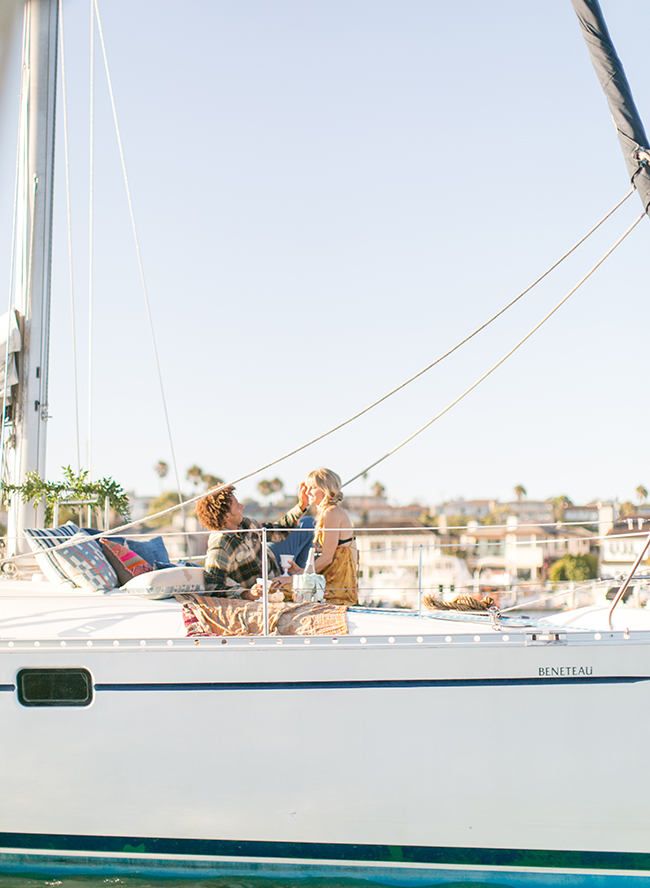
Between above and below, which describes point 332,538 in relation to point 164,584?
above

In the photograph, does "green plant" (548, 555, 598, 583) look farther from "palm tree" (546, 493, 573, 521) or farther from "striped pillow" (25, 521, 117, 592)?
"striped pillow" (25, 521, 117, 592)

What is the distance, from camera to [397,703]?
394 cm

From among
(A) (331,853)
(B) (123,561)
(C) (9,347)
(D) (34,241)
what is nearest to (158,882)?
(A) (331,853)

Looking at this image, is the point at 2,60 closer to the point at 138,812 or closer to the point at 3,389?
the point at 3,389

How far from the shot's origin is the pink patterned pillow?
5.18 m

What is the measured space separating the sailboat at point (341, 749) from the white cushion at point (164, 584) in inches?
18.9

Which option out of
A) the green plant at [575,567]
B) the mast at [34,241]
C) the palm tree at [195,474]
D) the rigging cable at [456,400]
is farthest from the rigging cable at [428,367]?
the palm tree at [195,474]

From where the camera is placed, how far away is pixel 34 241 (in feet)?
21.1

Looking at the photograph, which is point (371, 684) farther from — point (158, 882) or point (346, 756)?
point (158, 882)

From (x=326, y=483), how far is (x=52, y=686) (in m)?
2.01

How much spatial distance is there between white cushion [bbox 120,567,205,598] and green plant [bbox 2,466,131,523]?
1.63 m

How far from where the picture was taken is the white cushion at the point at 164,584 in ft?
15.6

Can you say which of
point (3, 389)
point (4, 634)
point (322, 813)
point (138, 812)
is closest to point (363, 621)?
point (322, 813)

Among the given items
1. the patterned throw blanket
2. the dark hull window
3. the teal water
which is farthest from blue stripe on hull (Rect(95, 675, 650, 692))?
the teal water
